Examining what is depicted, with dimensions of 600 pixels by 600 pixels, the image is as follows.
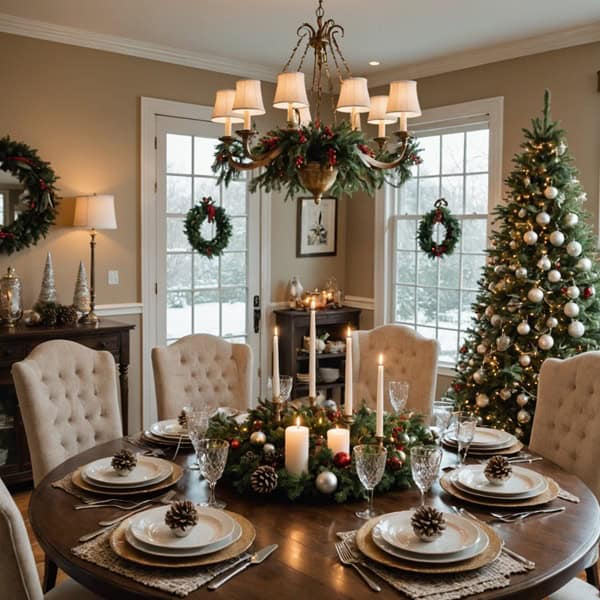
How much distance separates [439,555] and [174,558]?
2.07ft

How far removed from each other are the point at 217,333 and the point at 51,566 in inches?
120

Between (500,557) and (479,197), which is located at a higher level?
(479,197)

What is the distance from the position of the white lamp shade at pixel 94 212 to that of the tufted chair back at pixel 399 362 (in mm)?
1857

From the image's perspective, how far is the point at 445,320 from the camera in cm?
551

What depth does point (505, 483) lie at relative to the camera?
2.25 m

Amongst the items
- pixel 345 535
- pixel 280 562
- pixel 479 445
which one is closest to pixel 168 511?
pixel 280 562

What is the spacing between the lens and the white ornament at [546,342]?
154 inches

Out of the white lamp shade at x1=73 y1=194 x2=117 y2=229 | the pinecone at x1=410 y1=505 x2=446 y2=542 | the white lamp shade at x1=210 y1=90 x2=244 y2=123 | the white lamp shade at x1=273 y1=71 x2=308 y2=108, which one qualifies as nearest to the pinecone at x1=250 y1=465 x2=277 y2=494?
the pinecone at x1=410 y1=505 x2=446 y2=542

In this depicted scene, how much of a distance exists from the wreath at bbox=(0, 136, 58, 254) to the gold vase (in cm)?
225

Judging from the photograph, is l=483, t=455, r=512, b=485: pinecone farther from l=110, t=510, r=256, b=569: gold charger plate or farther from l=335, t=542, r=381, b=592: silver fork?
l=110, t=510, r=256, b=569: gold charger plate

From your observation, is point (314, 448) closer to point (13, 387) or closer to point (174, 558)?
Result: point (174, 558)

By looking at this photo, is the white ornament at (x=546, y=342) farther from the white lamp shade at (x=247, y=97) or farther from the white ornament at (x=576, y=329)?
the white lamp shade at (x=247, y=97)

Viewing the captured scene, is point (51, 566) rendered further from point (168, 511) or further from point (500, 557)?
point (500, 557)

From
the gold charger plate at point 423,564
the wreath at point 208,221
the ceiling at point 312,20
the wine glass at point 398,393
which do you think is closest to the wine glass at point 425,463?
the gold charger plate at point 423,564
